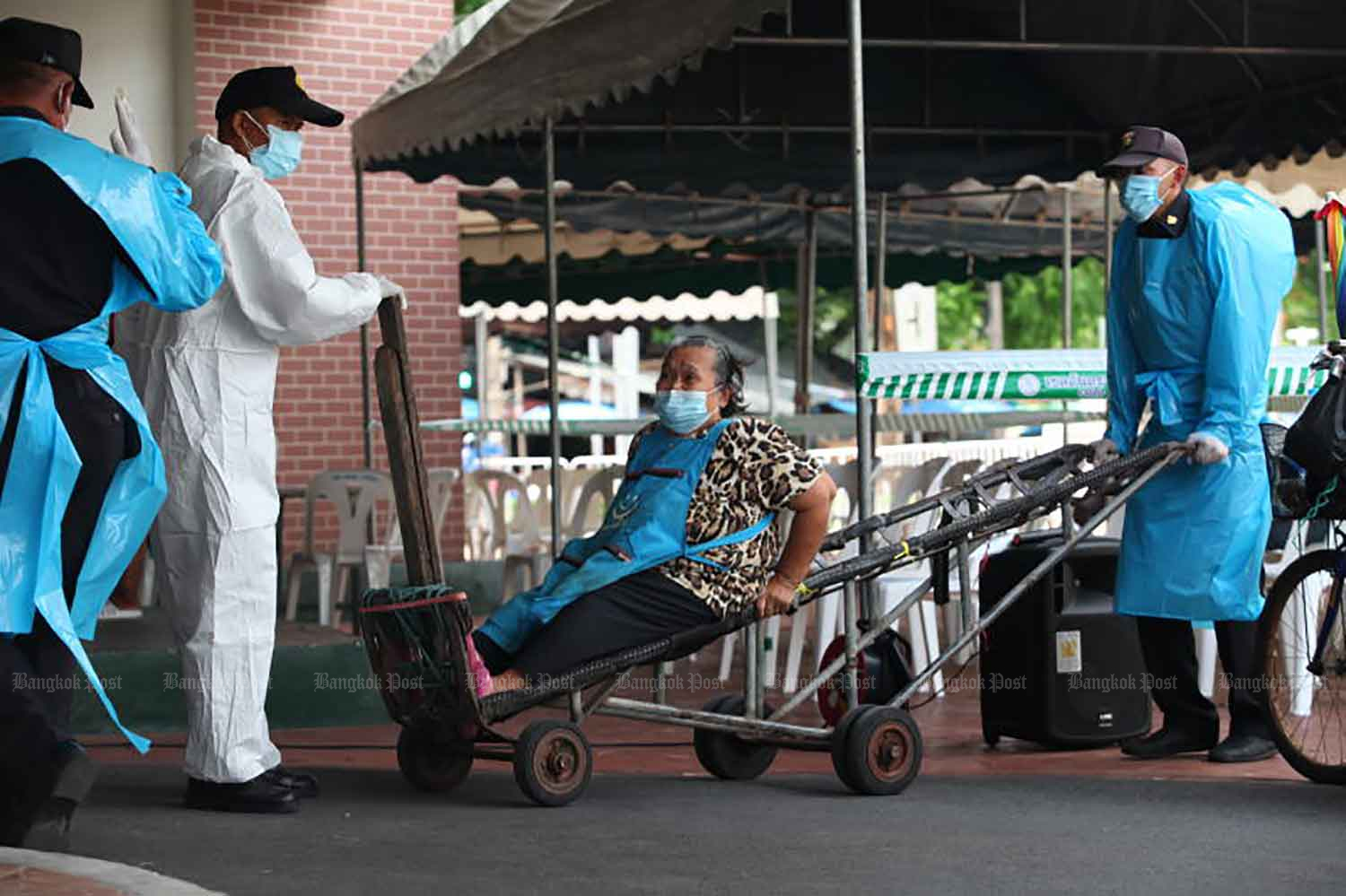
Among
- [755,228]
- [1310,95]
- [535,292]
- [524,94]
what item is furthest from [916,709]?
[535,292]

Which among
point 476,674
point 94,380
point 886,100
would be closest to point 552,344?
point 886,100

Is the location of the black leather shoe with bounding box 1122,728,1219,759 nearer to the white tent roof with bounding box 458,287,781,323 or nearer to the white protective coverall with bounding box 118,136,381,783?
the white protective coverall with bounding box 118,136,381,783

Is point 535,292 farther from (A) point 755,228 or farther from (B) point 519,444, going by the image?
(B) point 519,444

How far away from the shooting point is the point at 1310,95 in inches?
399

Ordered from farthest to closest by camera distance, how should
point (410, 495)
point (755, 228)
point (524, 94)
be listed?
point (755, 228) → point (524, 94) → point (410, 495)

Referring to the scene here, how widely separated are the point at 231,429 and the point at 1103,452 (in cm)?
268

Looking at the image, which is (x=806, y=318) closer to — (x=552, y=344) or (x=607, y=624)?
(x=552, y=344)

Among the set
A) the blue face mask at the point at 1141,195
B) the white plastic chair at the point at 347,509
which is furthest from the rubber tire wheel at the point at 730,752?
the white plastic chair at the point at 347,509

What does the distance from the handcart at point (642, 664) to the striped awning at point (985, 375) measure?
485 mm

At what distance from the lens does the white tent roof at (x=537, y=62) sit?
23.0ft

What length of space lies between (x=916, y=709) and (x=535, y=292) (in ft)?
30.8

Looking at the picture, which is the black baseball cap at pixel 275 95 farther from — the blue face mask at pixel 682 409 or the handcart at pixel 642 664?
the blue face mask at pixel 682 409

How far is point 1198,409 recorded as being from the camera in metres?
6.62

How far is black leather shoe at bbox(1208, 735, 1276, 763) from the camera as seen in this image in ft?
21.9
